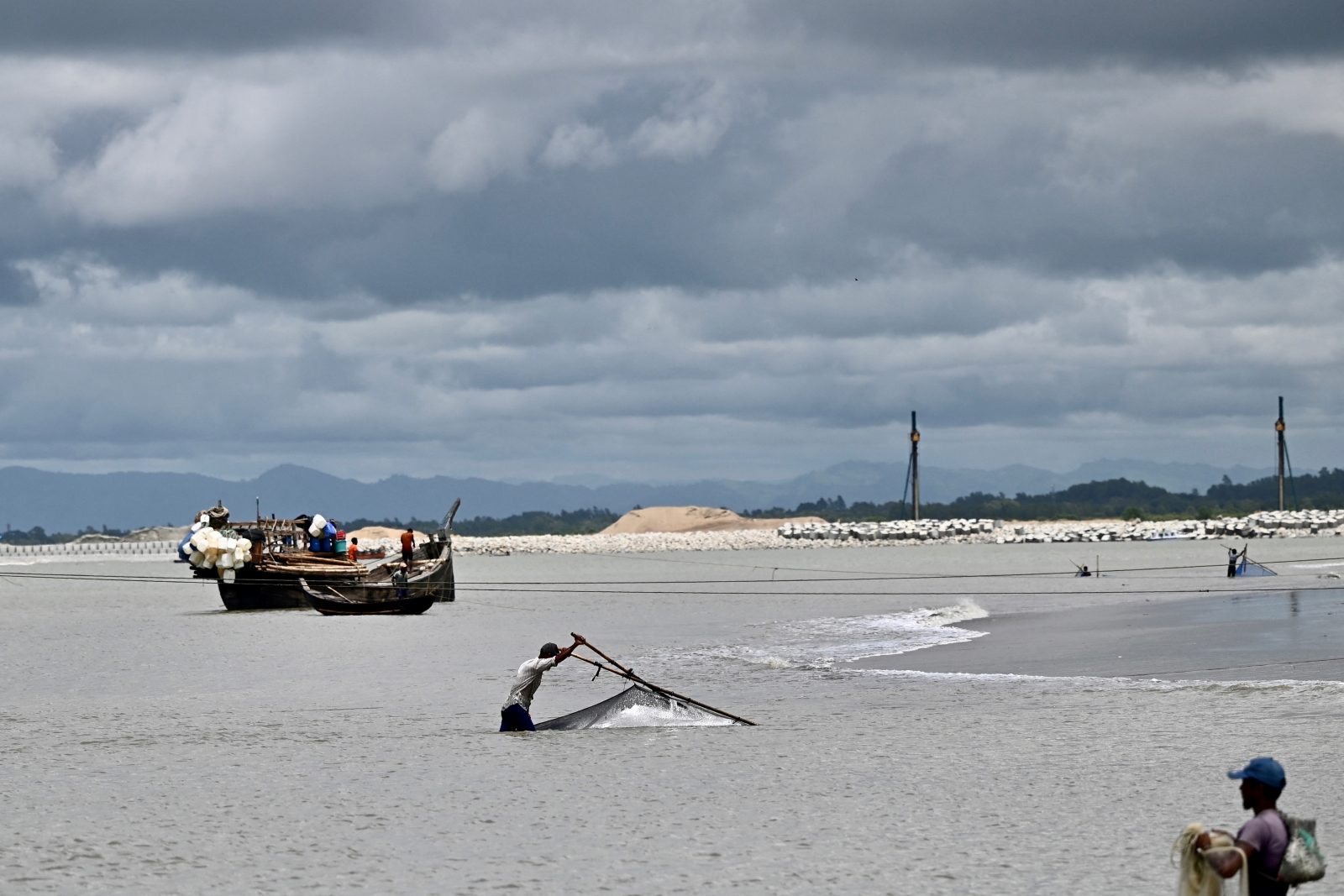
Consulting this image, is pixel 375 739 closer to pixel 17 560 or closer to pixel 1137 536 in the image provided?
pixel 1137 536

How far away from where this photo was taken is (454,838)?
16203 mm

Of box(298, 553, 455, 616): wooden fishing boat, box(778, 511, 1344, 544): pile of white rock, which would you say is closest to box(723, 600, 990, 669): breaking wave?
box(298, 553, 455, 616): wooden fishing boat

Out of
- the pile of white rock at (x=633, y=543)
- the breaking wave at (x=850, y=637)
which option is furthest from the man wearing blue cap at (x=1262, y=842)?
the pile of white rock at (x=633, y=543)

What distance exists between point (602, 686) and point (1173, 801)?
15.5 m

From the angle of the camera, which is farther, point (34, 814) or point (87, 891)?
point (34, 814)

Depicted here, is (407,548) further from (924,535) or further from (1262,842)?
(924,535)

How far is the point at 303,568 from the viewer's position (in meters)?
56.4

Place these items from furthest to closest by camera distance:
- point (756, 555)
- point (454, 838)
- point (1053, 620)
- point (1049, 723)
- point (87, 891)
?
point (756, 555) < point (1053, 620) < point (1049, 723) < point (454, 838) < point (87, 891)

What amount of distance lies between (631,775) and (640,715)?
13.2ft

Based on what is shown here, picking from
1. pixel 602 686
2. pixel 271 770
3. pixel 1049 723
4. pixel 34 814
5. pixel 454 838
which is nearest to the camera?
pixel 454 838

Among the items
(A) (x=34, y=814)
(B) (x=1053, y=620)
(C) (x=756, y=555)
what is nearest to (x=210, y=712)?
(A) (x=34, y=814)

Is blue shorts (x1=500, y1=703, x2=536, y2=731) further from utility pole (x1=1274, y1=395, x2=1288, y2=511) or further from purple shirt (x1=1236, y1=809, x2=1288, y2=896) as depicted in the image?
utility pole (x1=1274, y1=395, x2=1288, y2=511)

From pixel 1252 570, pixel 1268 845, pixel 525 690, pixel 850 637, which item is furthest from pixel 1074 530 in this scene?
pixel 1268 845

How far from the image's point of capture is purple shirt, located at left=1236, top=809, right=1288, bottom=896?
8906 millimetres
